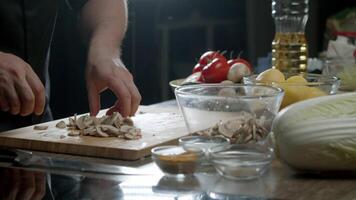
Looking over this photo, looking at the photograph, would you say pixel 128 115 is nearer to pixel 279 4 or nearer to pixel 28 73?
pixel 28 73

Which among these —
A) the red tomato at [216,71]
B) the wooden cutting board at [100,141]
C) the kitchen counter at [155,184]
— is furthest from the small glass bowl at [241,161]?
the red tomato at [216,71]

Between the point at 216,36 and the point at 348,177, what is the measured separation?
268cm

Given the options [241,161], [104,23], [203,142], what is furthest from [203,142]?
[104,23]

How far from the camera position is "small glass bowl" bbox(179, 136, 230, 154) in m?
0.92

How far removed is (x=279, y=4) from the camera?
193 cm

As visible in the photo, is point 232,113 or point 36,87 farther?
point 36,87

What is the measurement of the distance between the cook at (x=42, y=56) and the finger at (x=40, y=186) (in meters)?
0.21

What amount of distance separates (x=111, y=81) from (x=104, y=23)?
0.26 m

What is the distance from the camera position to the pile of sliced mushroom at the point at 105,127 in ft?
3.75

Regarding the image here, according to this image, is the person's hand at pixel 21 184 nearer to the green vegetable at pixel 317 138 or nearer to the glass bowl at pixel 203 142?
the glass bowl at pixel 203 142

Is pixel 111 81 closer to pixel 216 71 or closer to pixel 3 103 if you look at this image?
pixel 3 103

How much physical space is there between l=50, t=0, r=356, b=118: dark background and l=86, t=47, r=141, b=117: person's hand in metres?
1.15

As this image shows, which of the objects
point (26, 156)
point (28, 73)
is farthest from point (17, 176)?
point (28, 73)

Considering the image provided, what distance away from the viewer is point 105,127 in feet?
3.79
